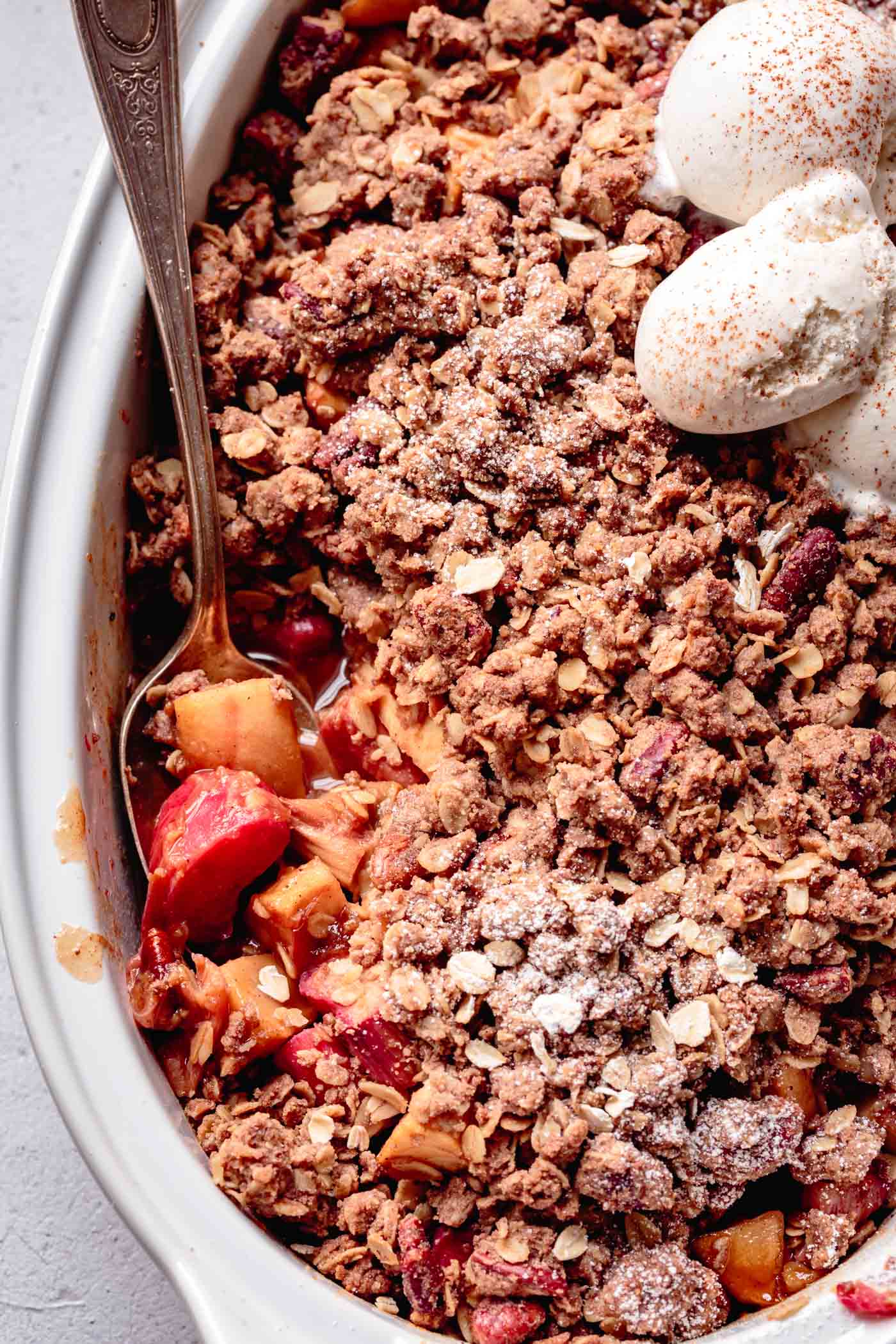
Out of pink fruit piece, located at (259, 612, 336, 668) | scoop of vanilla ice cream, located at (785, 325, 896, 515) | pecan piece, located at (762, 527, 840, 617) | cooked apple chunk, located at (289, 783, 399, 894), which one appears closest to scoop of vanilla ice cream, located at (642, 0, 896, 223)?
scoop of vanilla ice cream, located at (785, 325, 896, 515)

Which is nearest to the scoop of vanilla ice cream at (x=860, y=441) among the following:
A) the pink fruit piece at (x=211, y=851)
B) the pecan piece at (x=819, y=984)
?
the pecan piece at (x=819, y=984)

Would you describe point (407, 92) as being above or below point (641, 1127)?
above

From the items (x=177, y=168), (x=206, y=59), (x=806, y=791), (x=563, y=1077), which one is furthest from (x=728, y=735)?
(x=206, y=59)

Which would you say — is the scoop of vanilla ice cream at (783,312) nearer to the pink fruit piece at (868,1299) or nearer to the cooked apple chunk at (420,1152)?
the cooked apple chunk at (420,1152)

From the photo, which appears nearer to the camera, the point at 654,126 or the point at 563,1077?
the point at 563,1077

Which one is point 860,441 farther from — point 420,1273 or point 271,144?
point 420,1273

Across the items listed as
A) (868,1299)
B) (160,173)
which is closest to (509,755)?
(868,1299)

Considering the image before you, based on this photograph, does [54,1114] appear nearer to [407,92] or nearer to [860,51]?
[407,92]
